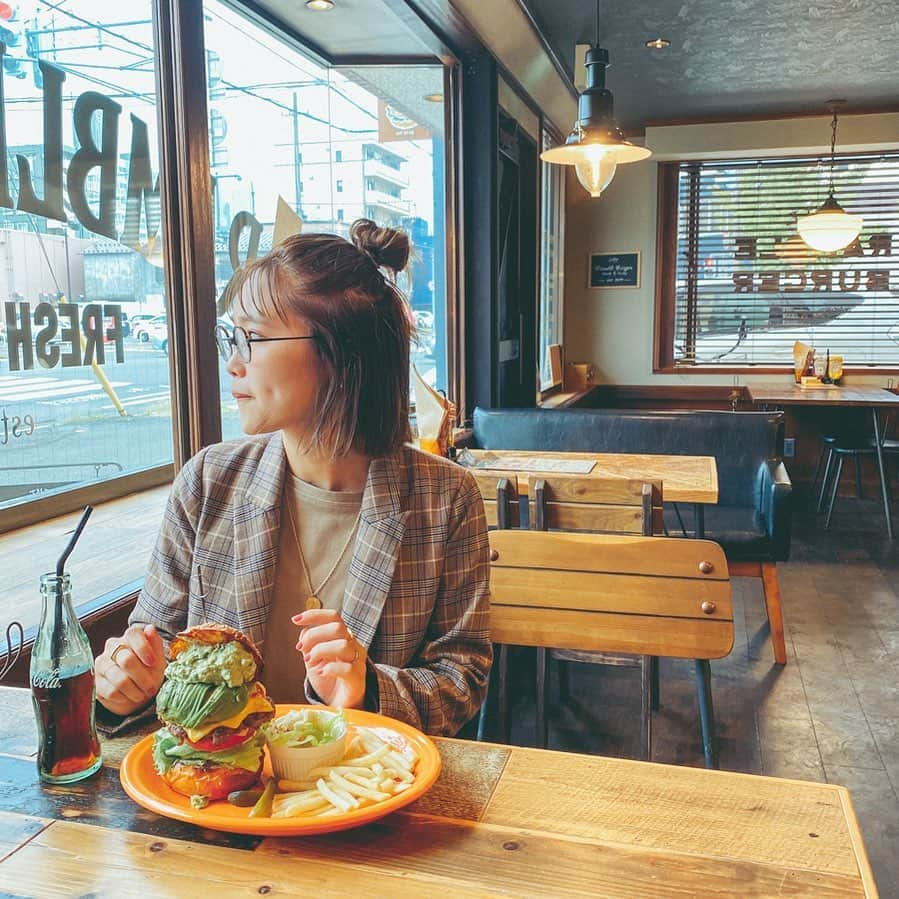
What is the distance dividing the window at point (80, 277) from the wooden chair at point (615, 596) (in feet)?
3.23

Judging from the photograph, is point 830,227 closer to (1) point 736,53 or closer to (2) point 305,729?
(1) point 736,53

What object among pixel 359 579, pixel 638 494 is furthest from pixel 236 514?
pixel 638 494

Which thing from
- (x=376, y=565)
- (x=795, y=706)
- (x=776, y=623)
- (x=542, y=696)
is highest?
(x=376, y=565)

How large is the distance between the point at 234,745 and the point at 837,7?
4821 millimetres

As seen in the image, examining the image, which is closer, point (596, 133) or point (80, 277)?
point (80, 277)

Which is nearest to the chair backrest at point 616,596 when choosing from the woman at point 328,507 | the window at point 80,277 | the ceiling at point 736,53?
the woman at point 328,507

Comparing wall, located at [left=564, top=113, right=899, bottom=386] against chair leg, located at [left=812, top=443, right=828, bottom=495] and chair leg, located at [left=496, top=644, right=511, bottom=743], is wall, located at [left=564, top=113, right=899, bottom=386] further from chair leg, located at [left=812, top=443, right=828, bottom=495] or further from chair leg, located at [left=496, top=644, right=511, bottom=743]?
chair leg, located at [left=496, top=644, right=511, bottom=743]

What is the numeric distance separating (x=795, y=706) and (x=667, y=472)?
0.89m

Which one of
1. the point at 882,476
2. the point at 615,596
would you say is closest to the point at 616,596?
the point at 615,596

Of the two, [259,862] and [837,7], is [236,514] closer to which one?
[259,862]

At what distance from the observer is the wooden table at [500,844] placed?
77 centimetres

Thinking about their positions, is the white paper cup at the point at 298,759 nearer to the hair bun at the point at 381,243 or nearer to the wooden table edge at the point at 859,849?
the wooden table edge at the point at 859,849

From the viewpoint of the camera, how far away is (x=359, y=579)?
1.24 metres

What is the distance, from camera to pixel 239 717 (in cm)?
86
